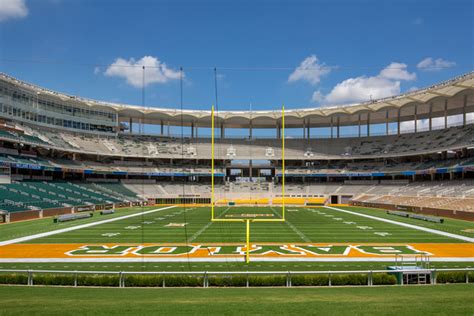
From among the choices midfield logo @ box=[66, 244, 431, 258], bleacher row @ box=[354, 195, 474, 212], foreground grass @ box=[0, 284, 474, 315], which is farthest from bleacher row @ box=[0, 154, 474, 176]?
foreground grass @ box=[0, 284, 474, 315]

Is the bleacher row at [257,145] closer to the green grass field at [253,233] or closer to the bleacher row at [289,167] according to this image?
the bleacher row at [289,167]

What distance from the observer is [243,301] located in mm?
8312

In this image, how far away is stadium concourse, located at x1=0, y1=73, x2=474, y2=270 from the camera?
19.4 meters

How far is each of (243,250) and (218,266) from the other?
383 centimetres

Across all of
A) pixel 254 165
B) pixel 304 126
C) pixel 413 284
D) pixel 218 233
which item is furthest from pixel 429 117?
pixel 413 284

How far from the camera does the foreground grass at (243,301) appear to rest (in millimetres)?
7355

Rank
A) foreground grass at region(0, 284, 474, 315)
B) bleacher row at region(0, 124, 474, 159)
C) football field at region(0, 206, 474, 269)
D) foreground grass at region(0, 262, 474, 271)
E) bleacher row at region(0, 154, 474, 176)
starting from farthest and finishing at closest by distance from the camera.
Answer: bleacher row at region(0, 124, 474, 159), bleacher row at region(0, 154, 474, 176), football field at region(0, 206, 474, 269), foreground grass at region(0, 262, 474, 271), foreground grass at region(0, 284, 474, 315)

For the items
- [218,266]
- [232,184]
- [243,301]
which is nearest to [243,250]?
[218,266]

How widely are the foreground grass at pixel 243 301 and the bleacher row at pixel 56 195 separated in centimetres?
2656

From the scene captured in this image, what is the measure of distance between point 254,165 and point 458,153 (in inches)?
1266

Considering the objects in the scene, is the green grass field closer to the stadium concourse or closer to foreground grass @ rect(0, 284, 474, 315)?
the stadium concourse

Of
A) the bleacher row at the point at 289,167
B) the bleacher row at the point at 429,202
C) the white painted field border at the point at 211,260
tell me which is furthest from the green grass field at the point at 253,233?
the bleacher row at the point at 289,167

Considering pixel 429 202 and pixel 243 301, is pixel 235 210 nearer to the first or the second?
pixel 429 202

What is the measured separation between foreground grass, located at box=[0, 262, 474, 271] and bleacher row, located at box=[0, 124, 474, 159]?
39342 mm
